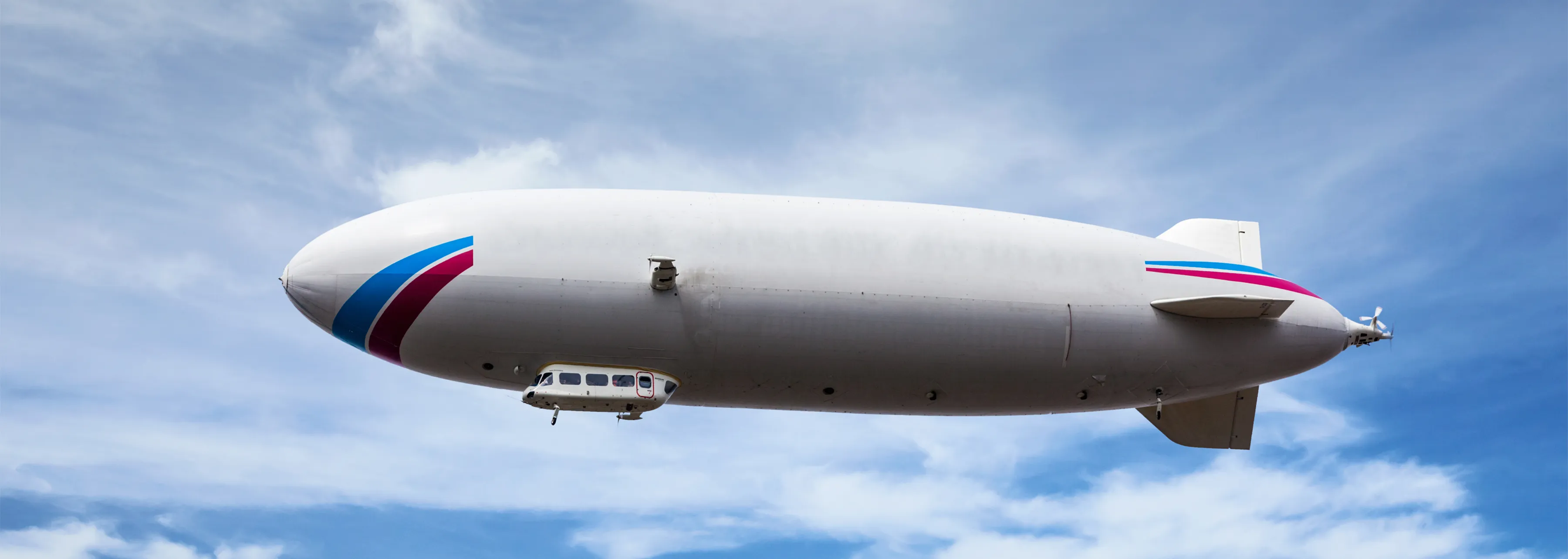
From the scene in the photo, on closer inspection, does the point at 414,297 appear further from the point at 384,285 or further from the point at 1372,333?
the point at 1372,333

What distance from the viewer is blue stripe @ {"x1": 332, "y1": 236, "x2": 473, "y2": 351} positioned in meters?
29.3

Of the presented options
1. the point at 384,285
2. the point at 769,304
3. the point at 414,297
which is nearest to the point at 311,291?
the point at 384,285

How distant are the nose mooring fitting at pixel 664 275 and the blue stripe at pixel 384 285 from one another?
4.20 metres

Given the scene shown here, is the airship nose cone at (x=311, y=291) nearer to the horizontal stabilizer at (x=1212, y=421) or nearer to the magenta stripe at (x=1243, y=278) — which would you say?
the magenta stripe at (x=1243, y=278)

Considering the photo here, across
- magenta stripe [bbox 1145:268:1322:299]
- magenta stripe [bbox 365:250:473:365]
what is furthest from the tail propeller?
magenta stripe [bbox 365:250:473:365]

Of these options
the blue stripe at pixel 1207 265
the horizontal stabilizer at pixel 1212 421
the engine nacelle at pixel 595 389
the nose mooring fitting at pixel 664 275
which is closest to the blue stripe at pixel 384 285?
the engine nacelle at pixel 595 389

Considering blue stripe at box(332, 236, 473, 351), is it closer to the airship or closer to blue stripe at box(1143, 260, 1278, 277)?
the airship

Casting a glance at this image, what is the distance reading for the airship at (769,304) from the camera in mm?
29156

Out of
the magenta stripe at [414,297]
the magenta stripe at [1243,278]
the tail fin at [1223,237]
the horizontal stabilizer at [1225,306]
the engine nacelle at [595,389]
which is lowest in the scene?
the engine nacelle at [595,389]

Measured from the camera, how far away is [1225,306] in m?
31.9

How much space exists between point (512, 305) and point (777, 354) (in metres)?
6.04

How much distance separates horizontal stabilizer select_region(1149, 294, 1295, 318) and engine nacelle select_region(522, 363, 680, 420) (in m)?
12.2

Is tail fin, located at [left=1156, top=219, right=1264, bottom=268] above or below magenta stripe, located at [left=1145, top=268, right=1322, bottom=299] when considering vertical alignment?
above

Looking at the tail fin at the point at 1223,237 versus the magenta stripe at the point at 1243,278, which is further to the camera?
the tail fin at the point at 1223,237
